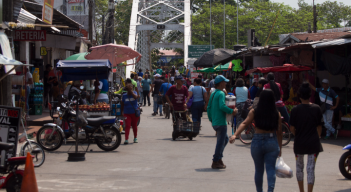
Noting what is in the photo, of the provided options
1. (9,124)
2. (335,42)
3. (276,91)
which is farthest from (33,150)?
(335,42)

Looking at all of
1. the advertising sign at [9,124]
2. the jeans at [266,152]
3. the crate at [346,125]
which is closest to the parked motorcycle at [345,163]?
the jeans at [266,152]

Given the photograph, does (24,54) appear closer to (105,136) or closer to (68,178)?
(105,136)

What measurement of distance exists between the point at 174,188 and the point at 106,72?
24.5ft

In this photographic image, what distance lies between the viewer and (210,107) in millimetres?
8164

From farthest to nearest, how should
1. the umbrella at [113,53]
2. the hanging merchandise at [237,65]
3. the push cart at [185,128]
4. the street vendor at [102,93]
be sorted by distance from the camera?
1. the hanging merchandise at [237,65]
2. the umbrella at [113,53]
3. the street vendor at [102,93]
4. the push cart at [185,128]

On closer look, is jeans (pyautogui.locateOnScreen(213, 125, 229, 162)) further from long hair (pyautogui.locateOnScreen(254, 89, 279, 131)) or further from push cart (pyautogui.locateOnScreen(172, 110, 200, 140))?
push cart (pyautogui.locateOnScreen(172, 110, 200, 140))

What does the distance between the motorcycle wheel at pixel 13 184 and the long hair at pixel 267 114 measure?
135 inches

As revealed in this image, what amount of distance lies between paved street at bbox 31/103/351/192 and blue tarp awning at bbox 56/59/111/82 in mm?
2304

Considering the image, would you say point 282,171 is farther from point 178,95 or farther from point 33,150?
point 178,95

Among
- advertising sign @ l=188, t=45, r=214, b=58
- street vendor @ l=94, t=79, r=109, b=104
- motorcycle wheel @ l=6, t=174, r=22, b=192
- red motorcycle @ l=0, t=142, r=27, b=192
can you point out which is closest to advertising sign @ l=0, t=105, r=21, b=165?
red motorcycle @ l=0, t=142, r=27, b=192

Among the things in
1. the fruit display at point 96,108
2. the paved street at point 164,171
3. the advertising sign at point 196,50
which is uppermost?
the advertising sign at point 196,50

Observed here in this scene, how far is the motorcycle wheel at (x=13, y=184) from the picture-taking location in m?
5.79

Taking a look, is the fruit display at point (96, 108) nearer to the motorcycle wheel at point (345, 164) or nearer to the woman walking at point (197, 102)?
the woman walking at point (197, 102)

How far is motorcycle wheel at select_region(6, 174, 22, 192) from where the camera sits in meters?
5.79
